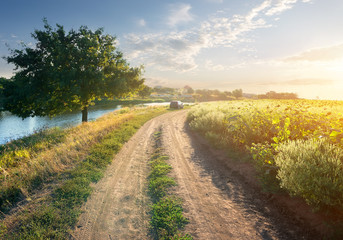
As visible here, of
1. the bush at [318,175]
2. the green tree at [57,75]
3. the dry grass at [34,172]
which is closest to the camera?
the bush at [318,175]

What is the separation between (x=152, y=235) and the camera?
4.54 meters

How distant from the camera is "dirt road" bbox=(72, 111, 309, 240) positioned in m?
4.61

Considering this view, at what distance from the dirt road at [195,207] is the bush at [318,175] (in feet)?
3.26

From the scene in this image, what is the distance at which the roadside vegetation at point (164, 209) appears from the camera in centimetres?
457

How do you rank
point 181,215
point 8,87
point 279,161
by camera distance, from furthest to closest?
point 8,87, point 279,161, point 181,215

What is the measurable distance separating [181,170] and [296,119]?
6.05 metres

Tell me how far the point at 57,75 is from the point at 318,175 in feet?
66.0

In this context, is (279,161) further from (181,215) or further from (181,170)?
(181,170)

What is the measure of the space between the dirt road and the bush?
993 mm

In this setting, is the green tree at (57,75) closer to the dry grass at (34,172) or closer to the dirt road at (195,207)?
the dry grass at (34,172)

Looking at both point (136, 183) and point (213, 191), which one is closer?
point (213, 191)

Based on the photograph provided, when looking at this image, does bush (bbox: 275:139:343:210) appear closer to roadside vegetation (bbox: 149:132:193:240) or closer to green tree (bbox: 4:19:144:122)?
roadside vegetation (bbox: 149:132:193:240)

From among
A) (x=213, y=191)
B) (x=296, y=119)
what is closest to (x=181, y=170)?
(x=213, y=191)

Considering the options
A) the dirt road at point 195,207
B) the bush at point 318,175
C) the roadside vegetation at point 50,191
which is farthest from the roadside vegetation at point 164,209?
the bush at point 318,175
